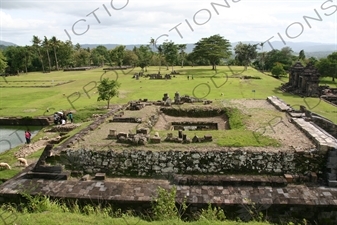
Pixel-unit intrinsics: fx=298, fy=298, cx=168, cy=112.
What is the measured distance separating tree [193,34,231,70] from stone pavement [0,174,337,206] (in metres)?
49.8

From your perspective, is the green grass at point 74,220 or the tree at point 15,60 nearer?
the green grass at point 74,220

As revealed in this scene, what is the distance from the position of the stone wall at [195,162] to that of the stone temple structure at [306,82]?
2397cm

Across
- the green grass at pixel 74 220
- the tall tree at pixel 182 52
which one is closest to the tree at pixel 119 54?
the tall tree at pixel 182 52

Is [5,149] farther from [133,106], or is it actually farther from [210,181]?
[210,181]

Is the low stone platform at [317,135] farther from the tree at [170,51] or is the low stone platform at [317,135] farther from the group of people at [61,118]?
the tree at [170,51]

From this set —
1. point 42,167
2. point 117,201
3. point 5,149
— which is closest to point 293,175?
point 117,201

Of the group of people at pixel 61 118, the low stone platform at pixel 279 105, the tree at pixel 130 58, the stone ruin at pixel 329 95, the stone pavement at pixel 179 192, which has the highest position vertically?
the tree at pixel 130 58

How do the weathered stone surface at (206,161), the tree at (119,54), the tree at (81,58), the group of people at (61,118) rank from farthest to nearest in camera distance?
the tree at (81,58)
the tree at (119,54)
the group of people at (61,118)
the weathered stone surface at (206,161)

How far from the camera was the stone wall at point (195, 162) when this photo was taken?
10766 millimetres

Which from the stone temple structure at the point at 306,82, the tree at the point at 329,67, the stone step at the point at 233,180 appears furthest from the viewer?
the tree at the point at 329,67

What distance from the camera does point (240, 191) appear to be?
9.71 meters

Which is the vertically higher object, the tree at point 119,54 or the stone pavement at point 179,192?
the tree at point 119,54

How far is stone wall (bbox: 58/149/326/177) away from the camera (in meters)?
10.8

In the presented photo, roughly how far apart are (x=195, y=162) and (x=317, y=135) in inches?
205
